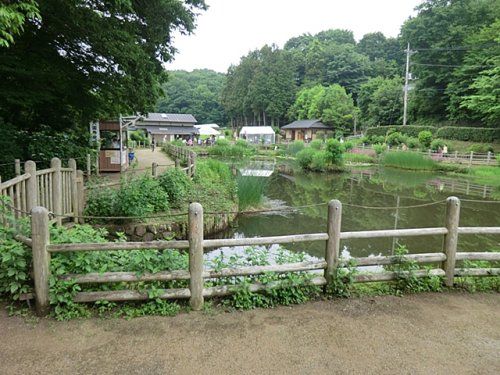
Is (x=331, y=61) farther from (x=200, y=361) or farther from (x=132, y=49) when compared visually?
(x=200, y=361)

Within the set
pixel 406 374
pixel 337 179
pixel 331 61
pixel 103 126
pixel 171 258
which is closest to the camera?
pixel 406 374

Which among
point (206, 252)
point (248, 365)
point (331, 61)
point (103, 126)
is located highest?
point (331, 61)

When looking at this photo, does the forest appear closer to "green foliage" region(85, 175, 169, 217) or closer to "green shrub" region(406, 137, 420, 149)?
"green shrub" region(406, 137, 420, 149)

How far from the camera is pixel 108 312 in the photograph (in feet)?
11.5

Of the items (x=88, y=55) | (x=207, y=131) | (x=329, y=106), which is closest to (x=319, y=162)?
(x=88, y=55)

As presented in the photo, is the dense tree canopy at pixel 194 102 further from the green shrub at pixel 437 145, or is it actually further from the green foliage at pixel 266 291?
the green foliage at pixel 266 291

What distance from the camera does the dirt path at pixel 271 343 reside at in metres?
2.76

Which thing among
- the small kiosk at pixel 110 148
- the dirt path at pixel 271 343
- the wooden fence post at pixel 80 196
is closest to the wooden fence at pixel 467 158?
the small kiosk at pixel 110 148

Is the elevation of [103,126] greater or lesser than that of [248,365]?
greater

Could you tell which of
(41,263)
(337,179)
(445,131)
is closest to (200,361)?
(41,263)

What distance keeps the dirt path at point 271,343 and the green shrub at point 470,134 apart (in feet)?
98.9

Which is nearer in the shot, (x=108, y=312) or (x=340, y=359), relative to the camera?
(x=340, y=359)

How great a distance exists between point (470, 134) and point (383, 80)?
17947 mm

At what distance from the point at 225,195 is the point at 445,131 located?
27200 millimetres
